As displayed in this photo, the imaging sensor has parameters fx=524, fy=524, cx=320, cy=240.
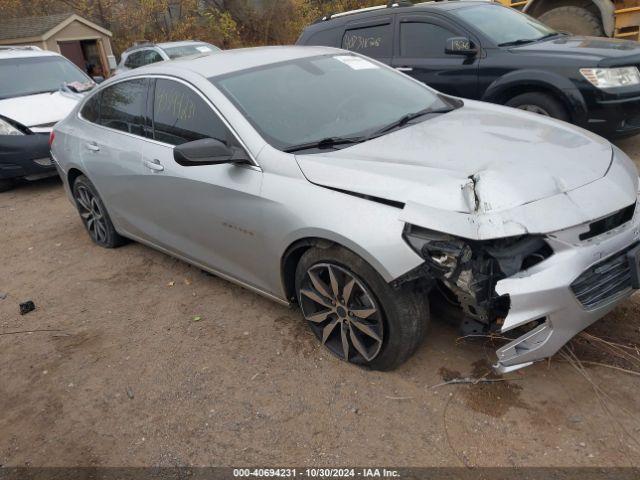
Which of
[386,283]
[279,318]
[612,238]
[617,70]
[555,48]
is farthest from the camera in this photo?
[555,48]

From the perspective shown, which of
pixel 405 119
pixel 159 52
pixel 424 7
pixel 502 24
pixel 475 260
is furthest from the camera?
pixel 159 52

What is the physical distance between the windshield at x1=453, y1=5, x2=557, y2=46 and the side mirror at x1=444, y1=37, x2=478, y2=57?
0.92 feet

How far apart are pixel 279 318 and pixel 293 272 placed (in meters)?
0.56

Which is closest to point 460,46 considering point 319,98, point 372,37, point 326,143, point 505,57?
point 505,57

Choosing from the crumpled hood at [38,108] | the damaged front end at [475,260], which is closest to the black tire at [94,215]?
the crumpled hood at [38,108]

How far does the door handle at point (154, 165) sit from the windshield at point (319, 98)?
74 centimetres

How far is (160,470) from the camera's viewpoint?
8.23 feet

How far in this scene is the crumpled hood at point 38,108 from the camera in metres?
7.25

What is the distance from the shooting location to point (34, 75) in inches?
324

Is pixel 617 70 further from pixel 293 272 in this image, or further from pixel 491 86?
pixel 293 272

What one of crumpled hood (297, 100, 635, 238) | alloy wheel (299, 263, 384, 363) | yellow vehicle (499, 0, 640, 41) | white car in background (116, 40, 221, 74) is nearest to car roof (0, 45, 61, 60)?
white car in background (116, 40, 221, 74)

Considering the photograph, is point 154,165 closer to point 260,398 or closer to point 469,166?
point 260,398

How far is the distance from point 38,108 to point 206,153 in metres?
5.83

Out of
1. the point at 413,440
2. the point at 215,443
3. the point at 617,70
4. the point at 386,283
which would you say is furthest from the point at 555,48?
the point at 215,443
